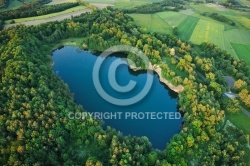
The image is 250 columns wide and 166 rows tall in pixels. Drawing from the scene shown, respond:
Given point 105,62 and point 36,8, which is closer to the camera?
point 105,62

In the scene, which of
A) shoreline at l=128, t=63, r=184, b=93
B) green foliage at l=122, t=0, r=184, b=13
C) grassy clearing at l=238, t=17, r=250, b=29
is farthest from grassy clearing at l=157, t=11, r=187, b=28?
shoreline at l=128, t=63, r=184, b=93

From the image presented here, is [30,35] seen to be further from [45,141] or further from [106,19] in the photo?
[45,141]

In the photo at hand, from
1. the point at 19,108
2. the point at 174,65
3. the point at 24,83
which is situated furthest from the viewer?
the point at 174,65

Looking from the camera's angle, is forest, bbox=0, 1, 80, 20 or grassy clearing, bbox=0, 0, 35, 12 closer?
forest, bbox=0, 1, 80, 20

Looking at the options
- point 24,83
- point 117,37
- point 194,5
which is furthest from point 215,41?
point 24,83

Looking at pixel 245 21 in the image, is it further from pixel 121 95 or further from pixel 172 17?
pixel 121 95

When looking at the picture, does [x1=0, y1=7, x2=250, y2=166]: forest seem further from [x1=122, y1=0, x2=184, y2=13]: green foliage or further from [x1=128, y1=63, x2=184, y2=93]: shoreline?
[x1=122, y1=0, x2=184, y2=13]: green foliage

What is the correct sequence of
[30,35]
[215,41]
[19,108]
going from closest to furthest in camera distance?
1. [19,108]
2. [30,35]
3. [215,41]
